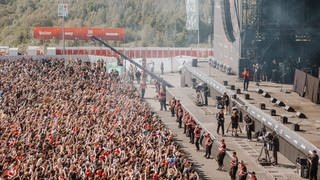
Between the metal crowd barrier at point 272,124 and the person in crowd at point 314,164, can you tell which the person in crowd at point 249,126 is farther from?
the person in crowd at point 314,164

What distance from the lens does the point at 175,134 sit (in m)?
32.2

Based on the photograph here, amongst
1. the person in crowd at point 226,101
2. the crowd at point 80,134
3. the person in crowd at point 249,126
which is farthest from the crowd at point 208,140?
the person in crowd at point 226,101

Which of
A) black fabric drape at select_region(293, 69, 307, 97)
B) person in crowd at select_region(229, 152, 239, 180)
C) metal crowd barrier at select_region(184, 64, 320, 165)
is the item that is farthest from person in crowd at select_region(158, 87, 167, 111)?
person in crowd at select_region(229, 152, 239, 180)

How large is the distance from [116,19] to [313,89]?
213ft

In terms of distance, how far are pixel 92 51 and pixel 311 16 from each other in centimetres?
3258

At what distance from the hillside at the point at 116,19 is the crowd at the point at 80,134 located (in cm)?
4653

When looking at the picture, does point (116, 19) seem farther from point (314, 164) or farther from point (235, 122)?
point (314, 164)

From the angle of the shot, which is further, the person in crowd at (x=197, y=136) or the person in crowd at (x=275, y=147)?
the person in crowd at (x=197, y=136)

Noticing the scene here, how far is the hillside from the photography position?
286 feet

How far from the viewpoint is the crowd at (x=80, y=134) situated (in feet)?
65.0

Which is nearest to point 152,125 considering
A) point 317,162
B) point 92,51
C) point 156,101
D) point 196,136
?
point 196,136

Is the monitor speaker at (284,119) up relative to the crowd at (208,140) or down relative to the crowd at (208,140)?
up

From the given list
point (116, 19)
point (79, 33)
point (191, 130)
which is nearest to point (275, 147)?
point (191, 130)

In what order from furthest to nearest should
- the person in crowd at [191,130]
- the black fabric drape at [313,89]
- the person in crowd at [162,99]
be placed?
the person in crowd at [162,99] → the black fabric drape at [313,89] → the person in crowd at [191,130]
